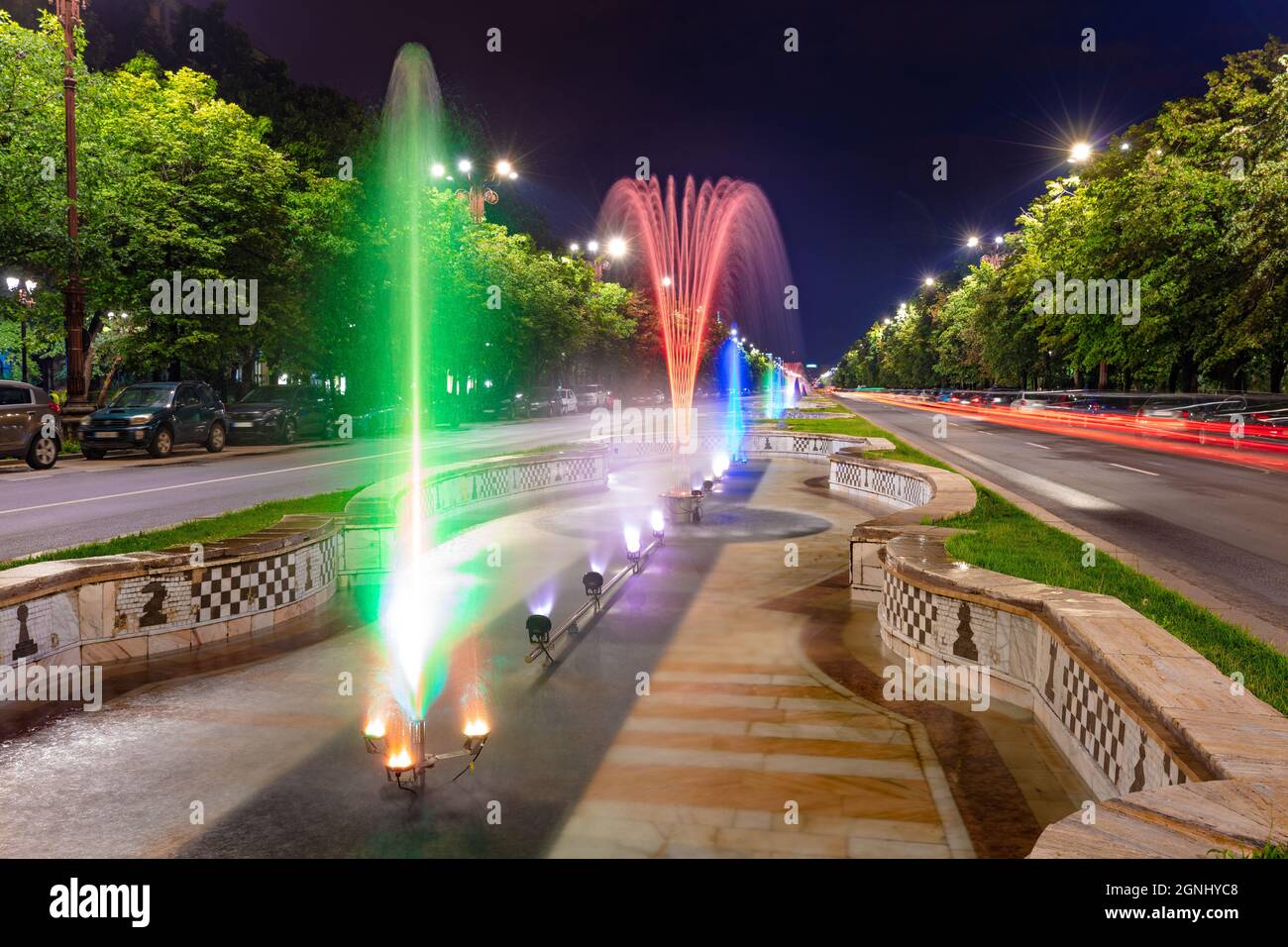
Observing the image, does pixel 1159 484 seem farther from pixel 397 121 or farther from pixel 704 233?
pixel 397 121

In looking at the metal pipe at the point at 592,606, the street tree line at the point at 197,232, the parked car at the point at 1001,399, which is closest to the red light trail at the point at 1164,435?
the parked car at the point at 1001,399

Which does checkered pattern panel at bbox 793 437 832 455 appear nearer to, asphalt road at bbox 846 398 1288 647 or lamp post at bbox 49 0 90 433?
asphalt road at bbox 846 398 1288 647

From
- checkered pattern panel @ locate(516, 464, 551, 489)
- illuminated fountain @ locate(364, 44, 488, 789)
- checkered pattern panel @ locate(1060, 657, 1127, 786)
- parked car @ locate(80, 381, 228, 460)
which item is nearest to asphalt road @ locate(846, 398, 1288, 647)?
checkered pattern panel @ locate(1060, 657, 1127, 786)

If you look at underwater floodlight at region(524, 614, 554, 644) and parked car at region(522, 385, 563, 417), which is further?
parked car at region(522, 385, 563, 417)

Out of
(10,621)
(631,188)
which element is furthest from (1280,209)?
(10,621)

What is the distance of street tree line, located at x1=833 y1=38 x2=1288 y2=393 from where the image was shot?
108ft

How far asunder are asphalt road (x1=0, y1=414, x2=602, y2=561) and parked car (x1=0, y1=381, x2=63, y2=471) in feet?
1.43

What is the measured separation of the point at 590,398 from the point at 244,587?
6106 cm

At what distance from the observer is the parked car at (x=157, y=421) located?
23531 mm

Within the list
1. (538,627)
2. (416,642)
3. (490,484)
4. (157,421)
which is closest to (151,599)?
(416,642)

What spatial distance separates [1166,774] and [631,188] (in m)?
23.1

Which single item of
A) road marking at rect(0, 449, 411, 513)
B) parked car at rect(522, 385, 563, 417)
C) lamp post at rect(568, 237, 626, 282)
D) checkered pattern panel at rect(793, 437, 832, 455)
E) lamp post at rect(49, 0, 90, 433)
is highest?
lamp post at rect(568, 237, 626, 282)

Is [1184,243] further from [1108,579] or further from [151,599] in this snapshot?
[151,599]

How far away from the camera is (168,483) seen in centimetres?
1825
